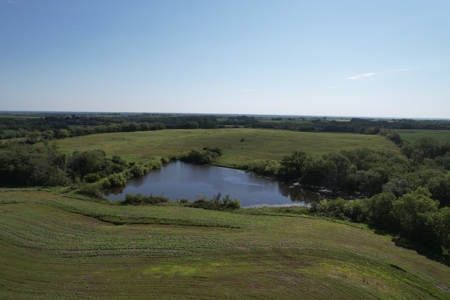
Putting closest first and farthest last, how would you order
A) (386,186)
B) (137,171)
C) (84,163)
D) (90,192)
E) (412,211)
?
1. (412,211)
2. (386,186)
3. (90,192)
4. (84,163)
5. (137,171)

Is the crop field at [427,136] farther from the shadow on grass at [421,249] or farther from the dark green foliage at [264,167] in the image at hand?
the shadow on grass at [421,249]

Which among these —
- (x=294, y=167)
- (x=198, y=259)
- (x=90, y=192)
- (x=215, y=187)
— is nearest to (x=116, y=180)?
(x=90, y=192)

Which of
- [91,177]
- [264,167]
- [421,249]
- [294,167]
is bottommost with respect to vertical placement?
[421,249]

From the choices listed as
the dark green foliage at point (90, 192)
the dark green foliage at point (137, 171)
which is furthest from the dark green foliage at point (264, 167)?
the dark green foliage at point (90, 192)

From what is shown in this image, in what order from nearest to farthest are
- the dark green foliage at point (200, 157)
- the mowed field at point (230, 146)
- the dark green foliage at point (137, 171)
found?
the dark green foliage at point (137, 171) < the dark green foliage at point (200, 157) < the mowed field at point (230, 146)

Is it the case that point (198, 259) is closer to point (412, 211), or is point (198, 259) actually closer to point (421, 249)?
point (421, 249)
